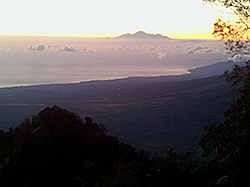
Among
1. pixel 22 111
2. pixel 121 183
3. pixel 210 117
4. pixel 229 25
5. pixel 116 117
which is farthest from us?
pixel 22 111

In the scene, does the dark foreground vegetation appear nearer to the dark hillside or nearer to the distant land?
the dark hillside

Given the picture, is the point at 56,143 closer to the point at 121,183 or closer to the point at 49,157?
the point at 49,157

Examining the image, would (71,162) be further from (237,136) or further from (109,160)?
(237,136)

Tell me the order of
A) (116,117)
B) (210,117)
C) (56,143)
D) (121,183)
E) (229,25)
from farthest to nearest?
1. (116,117)
2. (210,117)
3. (56,143)
4. (229,25)
5. (121,183)

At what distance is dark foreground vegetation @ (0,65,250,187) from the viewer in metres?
8.95

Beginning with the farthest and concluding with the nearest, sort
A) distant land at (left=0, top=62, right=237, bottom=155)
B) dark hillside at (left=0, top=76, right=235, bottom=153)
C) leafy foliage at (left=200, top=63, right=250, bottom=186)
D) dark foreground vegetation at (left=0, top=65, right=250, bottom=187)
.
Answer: dark hillside at (left=0, top=76, right=235, bottom=153) < distant land at (left=0, top=62, right=237, bottom=155) < leafy foliage at (left=200, top=63, right=250, bottom=186) < dark foreground vegetation at (left=0, top=65, right=250, bottom=187)

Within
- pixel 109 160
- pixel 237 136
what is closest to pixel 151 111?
pixel 109 160

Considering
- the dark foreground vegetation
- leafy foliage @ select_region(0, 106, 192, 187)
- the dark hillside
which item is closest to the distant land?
the dark hillside

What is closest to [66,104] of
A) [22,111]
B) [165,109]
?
[22,111]

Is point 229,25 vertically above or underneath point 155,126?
above

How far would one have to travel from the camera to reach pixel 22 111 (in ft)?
516

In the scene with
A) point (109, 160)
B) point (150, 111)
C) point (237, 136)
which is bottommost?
point (150, 111)

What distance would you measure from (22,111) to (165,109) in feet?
251

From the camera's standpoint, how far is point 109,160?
14.1 m
